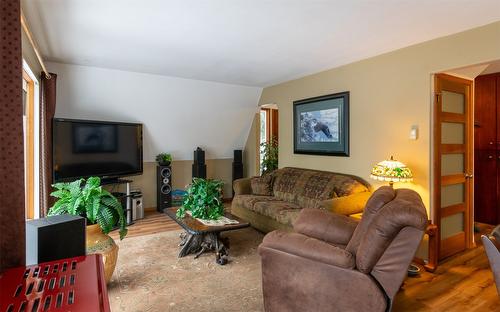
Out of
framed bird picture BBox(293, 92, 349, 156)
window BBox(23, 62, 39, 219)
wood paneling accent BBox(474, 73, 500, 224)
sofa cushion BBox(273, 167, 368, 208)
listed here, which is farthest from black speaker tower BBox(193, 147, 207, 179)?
wood paneling accent BBox(474, 73, 500, 224)

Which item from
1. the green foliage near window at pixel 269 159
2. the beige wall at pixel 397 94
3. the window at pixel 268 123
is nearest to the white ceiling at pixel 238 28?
the beige wall at pixel 397 94

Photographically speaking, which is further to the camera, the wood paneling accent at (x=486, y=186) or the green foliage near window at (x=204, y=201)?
the wood paneling accent at (x=486, y=186)

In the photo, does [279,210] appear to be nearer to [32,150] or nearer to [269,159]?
[269,159]

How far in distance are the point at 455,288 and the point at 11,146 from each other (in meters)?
3.42

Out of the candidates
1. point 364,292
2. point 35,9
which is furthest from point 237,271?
point 35,9

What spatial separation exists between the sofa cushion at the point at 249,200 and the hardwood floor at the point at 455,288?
2070mm

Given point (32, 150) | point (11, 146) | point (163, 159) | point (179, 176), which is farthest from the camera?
point (179, 176)

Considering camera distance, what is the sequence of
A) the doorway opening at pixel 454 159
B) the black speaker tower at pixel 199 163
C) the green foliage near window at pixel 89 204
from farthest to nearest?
the black speaker tower at pixel 199 163 → the doorway opening at pixel 454 159 → the green foliage near window at pixel 89 204

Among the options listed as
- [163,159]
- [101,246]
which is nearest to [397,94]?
[101,246]

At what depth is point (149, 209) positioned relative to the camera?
5602mm

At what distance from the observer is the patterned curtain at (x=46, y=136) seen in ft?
11.9

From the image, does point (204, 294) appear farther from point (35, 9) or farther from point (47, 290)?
point (35, 9)

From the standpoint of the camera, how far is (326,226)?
8.12 feet

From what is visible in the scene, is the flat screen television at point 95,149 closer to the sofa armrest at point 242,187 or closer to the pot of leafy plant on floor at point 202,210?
the sofa armrest at point 242,187
